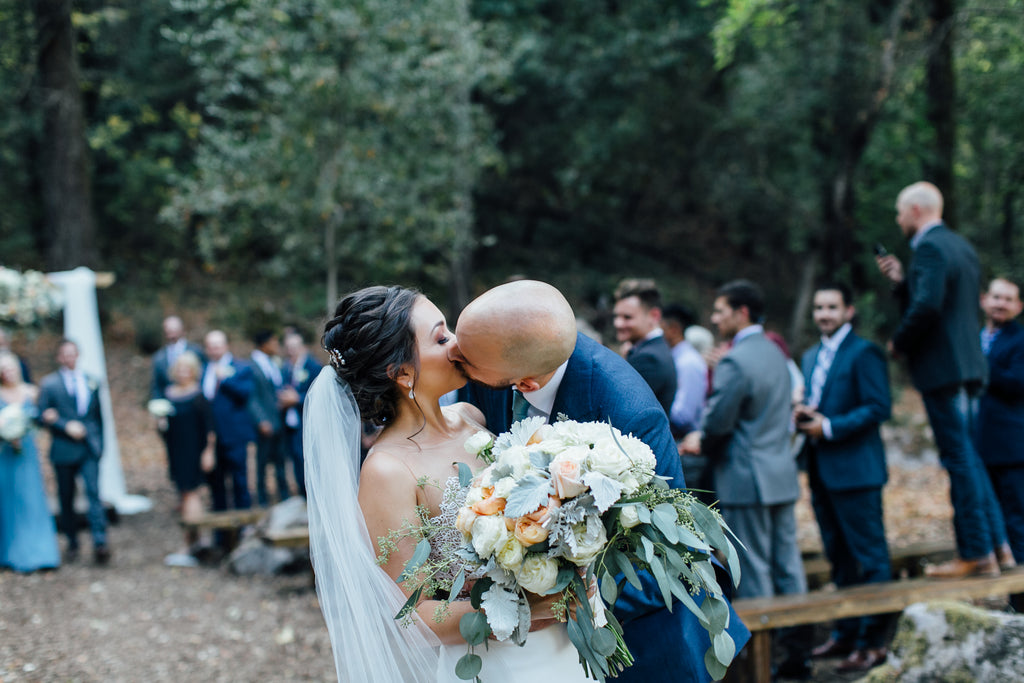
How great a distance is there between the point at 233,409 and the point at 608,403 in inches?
317

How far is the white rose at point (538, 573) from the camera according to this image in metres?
2.23

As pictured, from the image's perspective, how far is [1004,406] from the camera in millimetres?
5641

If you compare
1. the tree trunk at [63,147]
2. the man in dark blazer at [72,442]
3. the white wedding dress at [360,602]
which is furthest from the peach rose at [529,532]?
the tree trunk at [63,147]

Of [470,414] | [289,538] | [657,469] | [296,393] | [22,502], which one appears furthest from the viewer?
[296,393]

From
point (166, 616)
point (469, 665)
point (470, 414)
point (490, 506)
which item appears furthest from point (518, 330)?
point (166, 616)

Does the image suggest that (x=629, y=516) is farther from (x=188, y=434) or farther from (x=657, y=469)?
(x=188, y=434)

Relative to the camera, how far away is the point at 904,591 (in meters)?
4.84

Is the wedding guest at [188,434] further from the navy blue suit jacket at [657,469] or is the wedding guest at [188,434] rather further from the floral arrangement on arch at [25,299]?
the navy blue suit jacket at [657,469]

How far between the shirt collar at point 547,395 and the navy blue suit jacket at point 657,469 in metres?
0.02

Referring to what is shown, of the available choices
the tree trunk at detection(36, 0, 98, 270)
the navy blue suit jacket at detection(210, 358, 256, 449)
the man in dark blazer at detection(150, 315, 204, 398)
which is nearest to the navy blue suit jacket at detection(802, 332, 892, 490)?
the navy blue suit jacket at detection(210, 358, 256, 449)

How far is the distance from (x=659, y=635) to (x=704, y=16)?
15605 mm

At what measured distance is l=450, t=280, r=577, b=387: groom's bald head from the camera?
239cm

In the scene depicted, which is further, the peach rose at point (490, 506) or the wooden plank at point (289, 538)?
the wooden plank at point (289, 538)

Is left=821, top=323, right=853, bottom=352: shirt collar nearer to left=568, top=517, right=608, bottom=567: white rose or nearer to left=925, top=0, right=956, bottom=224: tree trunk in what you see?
left=568, top=517, right=608, bottom=567: white rose
